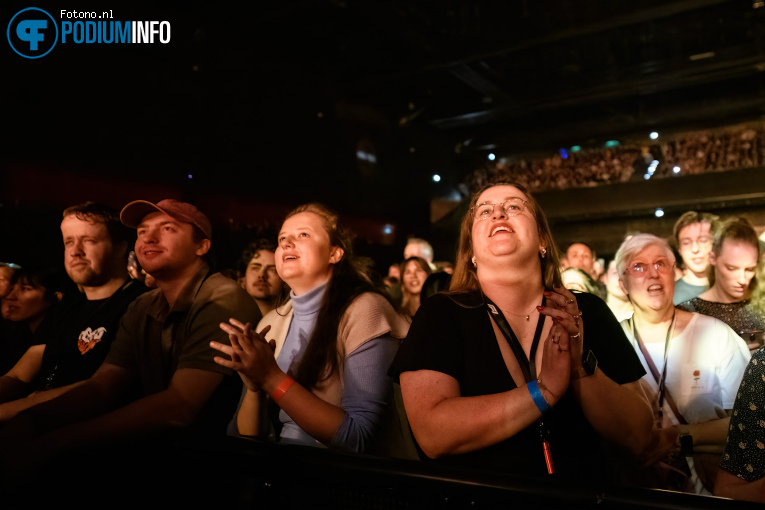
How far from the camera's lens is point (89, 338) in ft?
7.75

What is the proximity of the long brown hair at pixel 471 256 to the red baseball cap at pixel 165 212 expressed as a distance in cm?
121

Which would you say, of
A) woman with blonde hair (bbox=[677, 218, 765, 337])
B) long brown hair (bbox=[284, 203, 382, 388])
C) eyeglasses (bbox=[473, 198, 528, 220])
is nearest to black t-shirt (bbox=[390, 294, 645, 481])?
eyeglasses (bbox=[473, 198, 528, 220])

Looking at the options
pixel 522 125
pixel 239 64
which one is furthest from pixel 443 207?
pixel 239 64

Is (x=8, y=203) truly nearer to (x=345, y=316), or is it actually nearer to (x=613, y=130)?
(x=345, y=316)

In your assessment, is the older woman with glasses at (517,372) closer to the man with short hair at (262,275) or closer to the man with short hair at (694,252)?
the man with short hair at (262,275)

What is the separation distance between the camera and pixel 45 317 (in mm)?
2594

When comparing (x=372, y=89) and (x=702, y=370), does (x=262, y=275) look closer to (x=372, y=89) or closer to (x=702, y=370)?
(x=702, y=370)

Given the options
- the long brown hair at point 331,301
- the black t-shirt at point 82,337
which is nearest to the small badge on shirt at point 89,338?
the black t-shirt at point 82,337

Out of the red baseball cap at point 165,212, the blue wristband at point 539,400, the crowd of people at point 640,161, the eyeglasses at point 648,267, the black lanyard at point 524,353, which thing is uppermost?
the crowd of people at point 640,161

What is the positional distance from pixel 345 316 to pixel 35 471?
1105mm

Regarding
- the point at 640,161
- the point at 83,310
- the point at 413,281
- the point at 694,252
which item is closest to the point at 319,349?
the point at 83,310

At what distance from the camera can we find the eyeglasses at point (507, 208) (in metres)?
1.72

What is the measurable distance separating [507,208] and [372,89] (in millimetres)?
6476

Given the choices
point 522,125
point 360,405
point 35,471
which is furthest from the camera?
point 522,125
